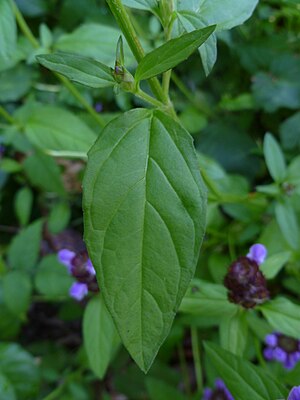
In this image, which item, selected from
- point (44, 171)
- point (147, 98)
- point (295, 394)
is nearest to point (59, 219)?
point (44, 171)

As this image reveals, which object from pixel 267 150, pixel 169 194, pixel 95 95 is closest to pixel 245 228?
pixel 267 150

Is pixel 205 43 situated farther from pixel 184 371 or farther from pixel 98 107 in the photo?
pixel 184 371

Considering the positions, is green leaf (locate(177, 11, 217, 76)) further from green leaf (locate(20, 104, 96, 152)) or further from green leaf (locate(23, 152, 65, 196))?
green leaf (locate(23, 152, 65, 196))

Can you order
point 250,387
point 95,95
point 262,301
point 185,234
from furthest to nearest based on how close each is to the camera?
point 95,95
point 262,301
point 250,387
point 185,234

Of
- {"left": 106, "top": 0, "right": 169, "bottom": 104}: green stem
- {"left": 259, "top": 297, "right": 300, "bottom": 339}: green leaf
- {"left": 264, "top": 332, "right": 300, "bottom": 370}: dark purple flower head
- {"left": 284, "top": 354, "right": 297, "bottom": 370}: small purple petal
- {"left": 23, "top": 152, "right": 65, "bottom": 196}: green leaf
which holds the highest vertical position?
{"left": 106, "top": 0, "right": 169, "bottom": 104}: green stem

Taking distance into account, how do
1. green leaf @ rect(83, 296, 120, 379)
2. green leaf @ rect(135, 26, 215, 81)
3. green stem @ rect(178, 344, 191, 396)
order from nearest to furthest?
green leaf @ rect(135, 26, 215, 81) < green leaf @ rect(83, 296, 120, 379) < green stem @ rect(178, 344, 191, 396)

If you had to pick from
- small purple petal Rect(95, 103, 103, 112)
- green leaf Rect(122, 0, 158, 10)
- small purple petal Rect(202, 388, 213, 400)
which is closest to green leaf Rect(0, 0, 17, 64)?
green leaf Rect(122, 0, 158, 10)

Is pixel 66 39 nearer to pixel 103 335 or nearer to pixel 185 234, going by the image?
pixel 103 335

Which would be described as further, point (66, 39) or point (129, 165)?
point (66, 39)
